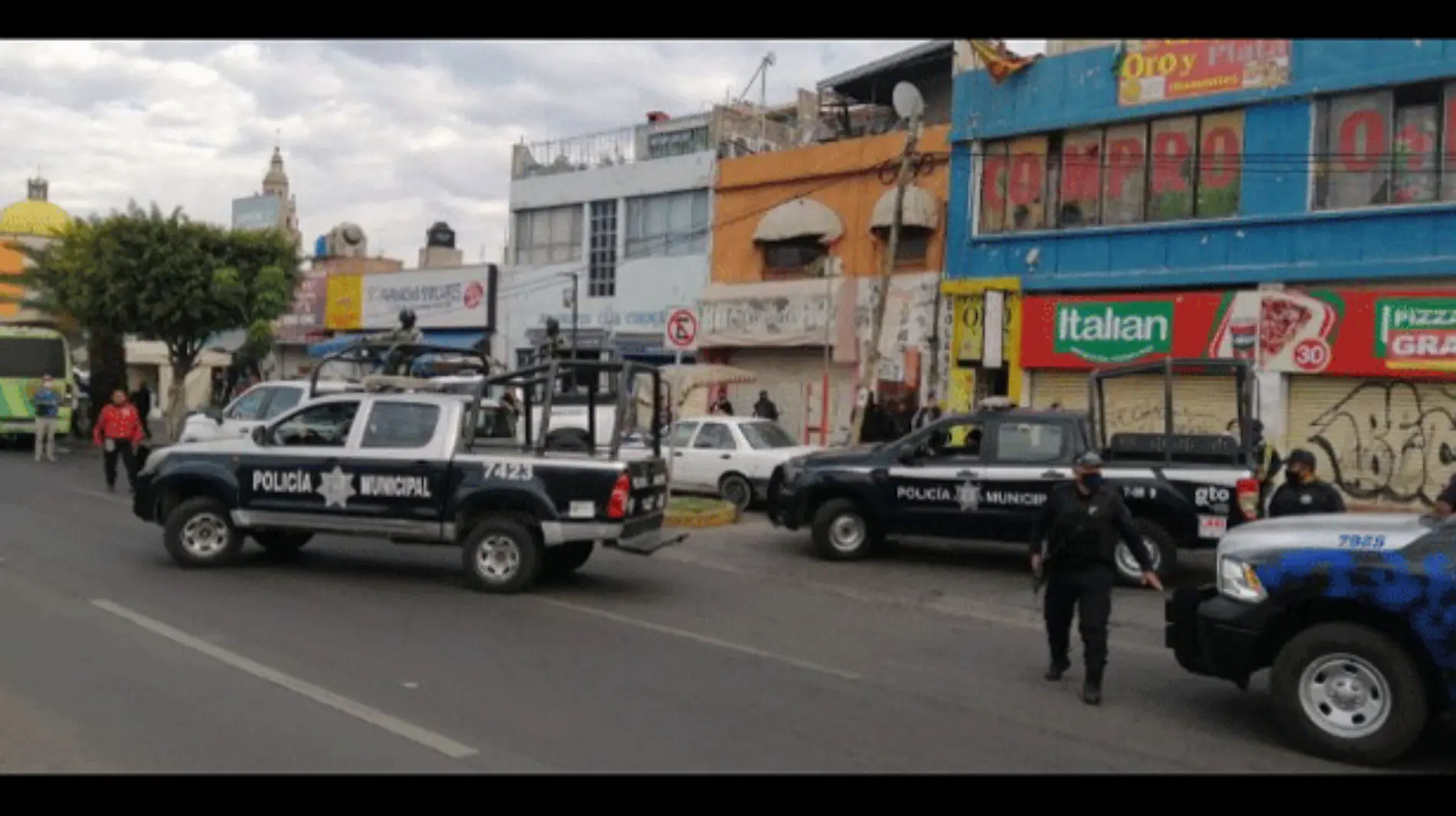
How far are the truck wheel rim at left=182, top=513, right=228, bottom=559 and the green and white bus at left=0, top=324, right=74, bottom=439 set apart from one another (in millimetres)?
15761

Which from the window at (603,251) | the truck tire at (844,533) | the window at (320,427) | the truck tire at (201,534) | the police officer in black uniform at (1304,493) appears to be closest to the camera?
the police officer in black uniform at (1304,493)

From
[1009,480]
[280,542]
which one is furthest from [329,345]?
[1009,480]

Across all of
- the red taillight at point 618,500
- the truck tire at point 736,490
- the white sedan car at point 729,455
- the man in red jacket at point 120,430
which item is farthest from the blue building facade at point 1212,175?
the man in red jacket at point 120,430

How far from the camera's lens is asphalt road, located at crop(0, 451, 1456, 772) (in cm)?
582

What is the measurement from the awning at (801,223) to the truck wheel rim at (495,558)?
1581cm

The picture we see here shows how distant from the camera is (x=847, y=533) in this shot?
13336 millimetres

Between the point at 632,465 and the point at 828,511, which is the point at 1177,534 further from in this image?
the point at 632,465

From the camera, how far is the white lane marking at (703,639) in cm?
787

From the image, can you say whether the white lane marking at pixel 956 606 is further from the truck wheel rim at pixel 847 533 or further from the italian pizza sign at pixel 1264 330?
the italian pizza sign at pixel 1264 330

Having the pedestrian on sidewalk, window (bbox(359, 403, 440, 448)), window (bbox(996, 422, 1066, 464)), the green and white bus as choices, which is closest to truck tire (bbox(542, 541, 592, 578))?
window (bbox(359, 403, 440, 448))

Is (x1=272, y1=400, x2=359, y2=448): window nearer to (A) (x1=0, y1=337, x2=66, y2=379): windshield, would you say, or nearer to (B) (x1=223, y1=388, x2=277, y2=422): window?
(B) (x1=223, y1=388, x2=277, y2=422): window
